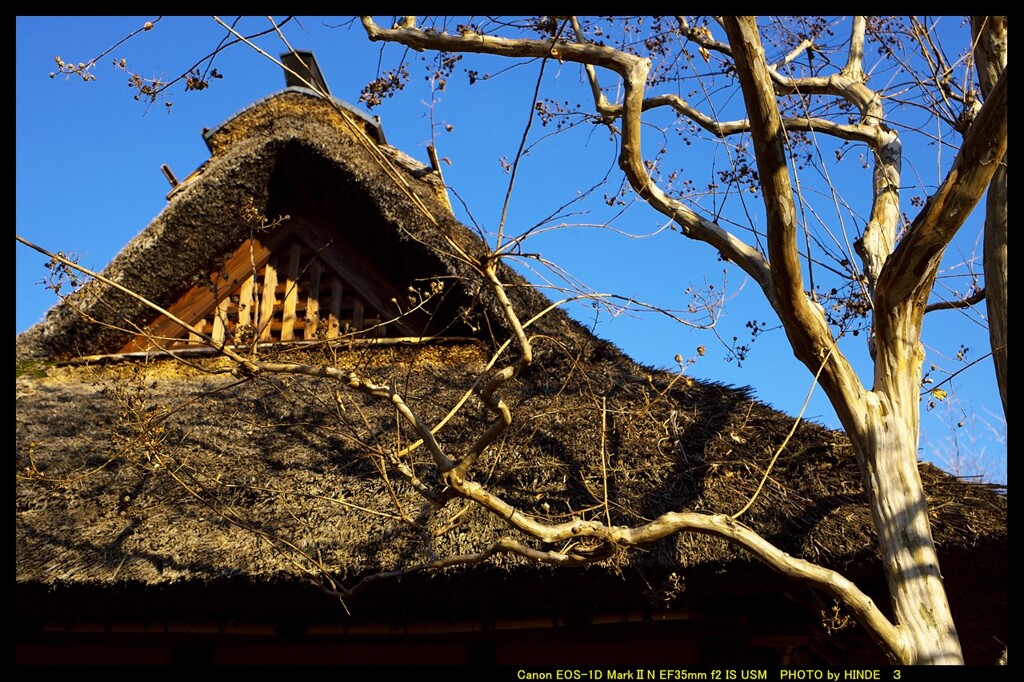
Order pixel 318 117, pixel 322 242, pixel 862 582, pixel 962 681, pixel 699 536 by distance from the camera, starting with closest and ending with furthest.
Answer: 1. pixel 962 681
2. pixel 699 536
3. pixel 862 582
4. pixel 322 242
5. pixel 318 117

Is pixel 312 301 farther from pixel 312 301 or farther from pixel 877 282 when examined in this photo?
pixel 877 282

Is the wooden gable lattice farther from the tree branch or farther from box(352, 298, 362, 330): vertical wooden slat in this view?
the tree branch

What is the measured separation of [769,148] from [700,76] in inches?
61.1

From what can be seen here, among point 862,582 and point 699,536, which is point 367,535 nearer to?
point 699,536

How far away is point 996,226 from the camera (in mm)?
3768

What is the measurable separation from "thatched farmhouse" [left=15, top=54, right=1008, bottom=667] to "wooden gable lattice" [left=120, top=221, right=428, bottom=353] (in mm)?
382

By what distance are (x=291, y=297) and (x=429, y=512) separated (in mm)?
2619

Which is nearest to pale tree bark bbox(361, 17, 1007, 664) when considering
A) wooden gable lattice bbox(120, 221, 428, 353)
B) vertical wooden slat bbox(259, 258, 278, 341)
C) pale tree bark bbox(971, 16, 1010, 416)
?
pale tree bark bbox(971, 16, 1010, 416)

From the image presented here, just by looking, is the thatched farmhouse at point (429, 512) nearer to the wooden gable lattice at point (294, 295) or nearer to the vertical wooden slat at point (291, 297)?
the wooden gable lattice at point (294, 295)

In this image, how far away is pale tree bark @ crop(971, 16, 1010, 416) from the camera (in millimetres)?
3549

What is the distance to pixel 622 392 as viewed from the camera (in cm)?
477

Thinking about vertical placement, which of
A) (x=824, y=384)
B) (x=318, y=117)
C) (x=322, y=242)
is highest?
(x=318, y=117)

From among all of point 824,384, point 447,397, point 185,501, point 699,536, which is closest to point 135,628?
point 185,501

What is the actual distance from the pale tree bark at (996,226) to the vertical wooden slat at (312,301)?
385 centimetres
